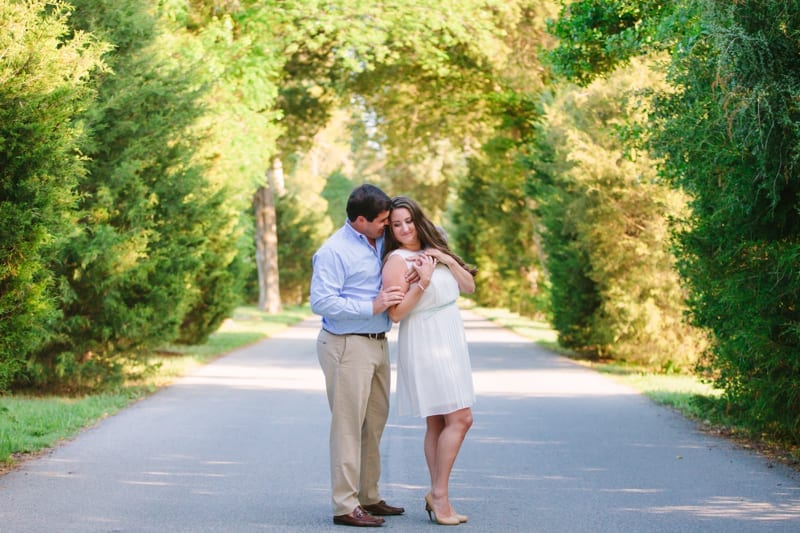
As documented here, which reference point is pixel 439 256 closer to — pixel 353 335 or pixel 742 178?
pixel 353 335

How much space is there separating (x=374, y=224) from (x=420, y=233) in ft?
1.01

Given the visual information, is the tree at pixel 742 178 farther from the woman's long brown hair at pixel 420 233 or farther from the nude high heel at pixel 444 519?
the nude high heel at pixel 444 519

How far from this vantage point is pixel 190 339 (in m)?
23.1

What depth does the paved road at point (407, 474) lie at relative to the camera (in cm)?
689

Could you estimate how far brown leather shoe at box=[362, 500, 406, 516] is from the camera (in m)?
6.99

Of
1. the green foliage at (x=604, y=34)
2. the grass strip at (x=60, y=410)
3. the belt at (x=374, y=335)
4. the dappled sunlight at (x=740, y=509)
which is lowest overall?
the dappled sunlight at (x=740, y=509)

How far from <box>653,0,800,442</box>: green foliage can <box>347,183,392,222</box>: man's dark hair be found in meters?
2.95

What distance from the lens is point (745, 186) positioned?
8766 mm

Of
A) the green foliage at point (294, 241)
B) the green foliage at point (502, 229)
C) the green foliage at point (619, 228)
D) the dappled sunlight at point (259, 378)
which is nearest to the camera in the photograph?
the dappled sunlight at point (259, 378)

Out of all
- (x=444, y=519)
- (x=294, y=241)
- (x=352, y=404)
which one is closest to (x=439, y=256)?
(x=352, y=404)

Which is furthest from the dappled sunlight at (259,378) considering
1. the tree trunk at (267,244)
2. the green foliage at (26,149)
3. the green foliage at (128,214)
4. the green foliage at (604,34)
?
the tree trunk at (267,244)

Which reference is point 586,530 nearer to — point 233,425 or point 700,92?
point 700,92

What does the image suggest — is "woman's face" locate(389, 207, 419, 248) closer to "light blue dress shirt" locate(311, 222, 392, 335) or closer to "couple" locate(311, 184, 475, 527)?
"couple" locate(311, 184, 475, 527)

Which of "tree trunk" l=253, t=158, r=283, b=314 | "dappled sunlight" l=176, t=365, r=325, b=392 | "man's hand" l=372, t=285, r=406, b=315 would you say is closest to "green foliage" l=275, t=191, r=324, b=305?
"tree trunk" l=253, t=158, r=283, b=314
